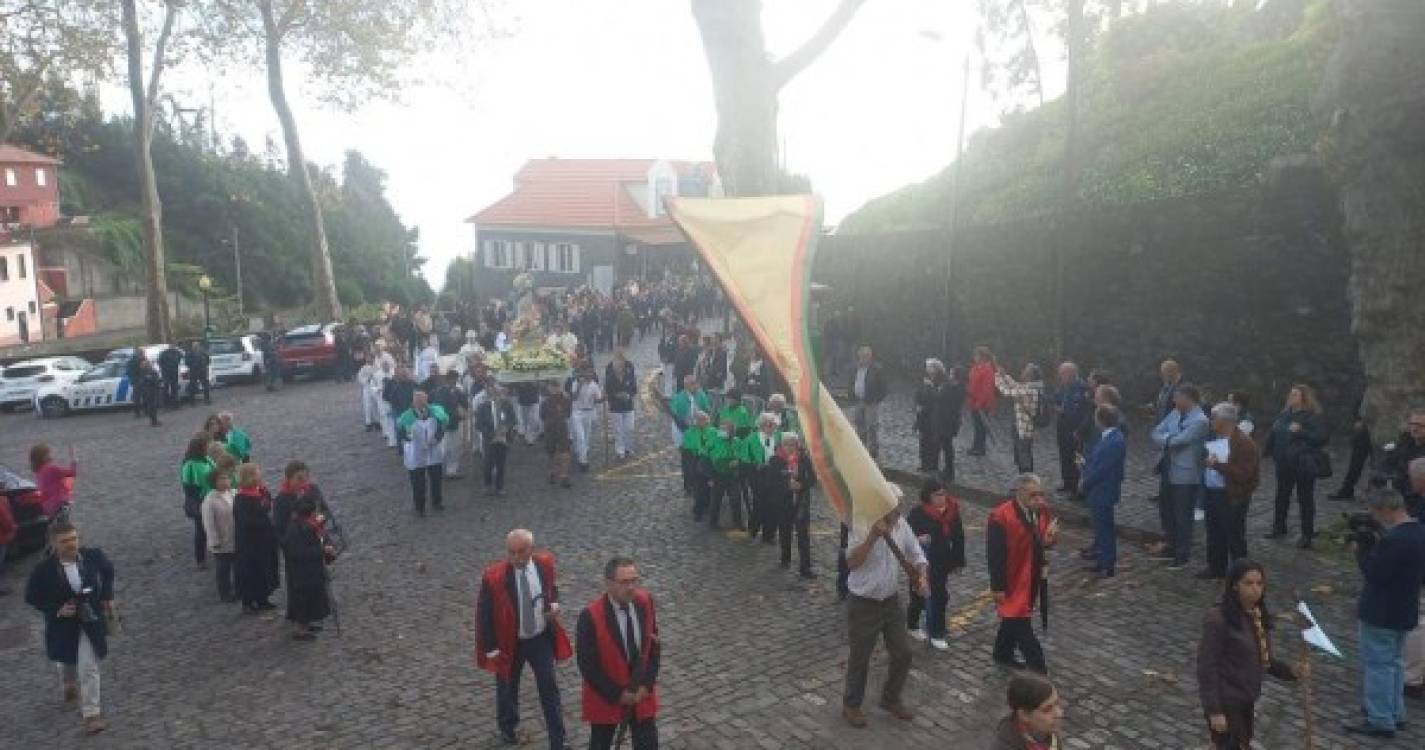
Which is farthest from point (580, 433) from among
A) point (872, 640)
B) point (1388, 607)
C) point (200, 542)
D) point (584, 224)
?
point (584, 224)

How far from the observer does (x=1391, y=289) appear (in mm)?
12070

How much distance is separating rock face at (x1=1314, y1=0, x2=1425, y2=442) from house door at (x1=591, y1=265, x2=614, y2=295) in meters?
38.7

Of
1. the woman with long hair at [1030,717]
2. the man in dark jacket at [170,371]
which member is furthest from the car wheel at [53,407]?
the woman with long hair at [1030,717]

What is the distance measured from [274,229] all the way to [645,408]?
139ft

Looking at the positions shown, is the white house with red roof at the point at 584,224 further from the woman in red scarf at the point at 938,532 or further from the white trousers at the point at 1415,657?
the white trousers at the point at 1415,657

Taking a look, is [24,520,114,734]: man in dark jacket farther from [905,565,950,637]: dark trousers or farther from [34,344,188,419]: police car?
[34,344,188,419]: police car

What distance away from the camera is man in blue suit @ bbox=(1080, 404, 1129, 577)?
10.0m

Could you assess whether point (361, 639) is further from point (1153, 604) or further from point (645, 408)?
point (645, 408)

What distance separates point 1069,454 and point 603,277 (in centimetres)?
3840

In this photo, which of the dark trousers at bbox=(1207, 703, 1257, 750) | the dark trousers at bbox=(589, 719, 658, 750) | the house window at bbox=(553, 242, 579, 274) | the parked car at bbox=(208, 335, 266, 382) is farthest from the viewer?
the house window at bbox=(553, 242, 579, 274)

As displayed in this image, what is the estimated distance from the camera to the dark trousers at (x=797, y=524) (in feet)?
35.3

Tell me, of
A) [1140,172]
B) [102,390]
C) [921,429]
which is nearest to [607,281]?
[102,390]

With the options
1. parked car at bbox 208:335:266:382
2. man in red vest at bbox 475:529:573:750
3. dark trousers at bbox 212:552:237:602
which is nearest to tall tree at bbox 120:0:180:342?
parked car at bbox 208:335:266:382

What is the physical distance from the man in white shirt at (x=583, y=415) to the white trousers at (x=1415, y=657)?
11143 mm
